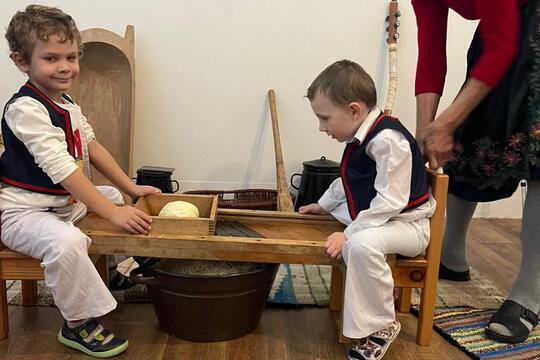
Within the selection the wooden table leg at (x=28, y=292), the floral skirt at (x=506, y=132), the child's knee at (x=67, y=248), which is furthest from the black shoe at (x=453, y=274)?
the wooden table leg at (x=28, y=292)

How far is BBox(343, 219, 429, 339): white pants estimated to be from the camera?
1337 mm

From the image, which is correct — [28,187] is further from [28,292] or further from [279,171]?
[279,171]

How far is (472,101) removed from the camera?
4.98ft

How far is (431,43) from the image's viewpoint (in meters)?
1.72

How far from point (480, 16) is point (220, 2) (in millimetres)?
1555

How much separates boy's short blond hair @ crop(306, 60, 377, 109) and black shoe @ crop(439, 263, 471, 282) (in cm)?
87

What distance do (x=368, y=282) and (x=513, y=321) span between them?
1.81ft

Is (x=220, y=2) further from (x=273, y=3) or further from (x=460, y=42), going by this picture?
(x=460, y=42)

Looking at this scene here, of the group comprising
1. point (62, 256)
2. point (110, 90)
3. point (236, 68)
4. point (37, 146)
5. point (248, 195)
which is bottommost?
point (248, 195)

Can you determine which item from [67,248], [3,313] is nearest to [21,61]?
[67,248]

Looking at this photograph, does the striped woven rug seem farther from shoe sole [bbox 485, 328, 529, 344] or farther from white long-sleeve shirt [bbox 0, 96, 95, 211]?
white long-sleeve shirt [bbox 0, 96, 95, 211]

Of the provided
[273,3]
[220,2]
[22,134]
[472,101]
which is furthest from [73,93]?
[472,101]

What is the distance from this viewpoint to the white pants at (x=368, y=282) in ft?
4.39

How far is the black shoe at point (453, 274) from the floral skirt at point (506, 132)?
1.14 feet
